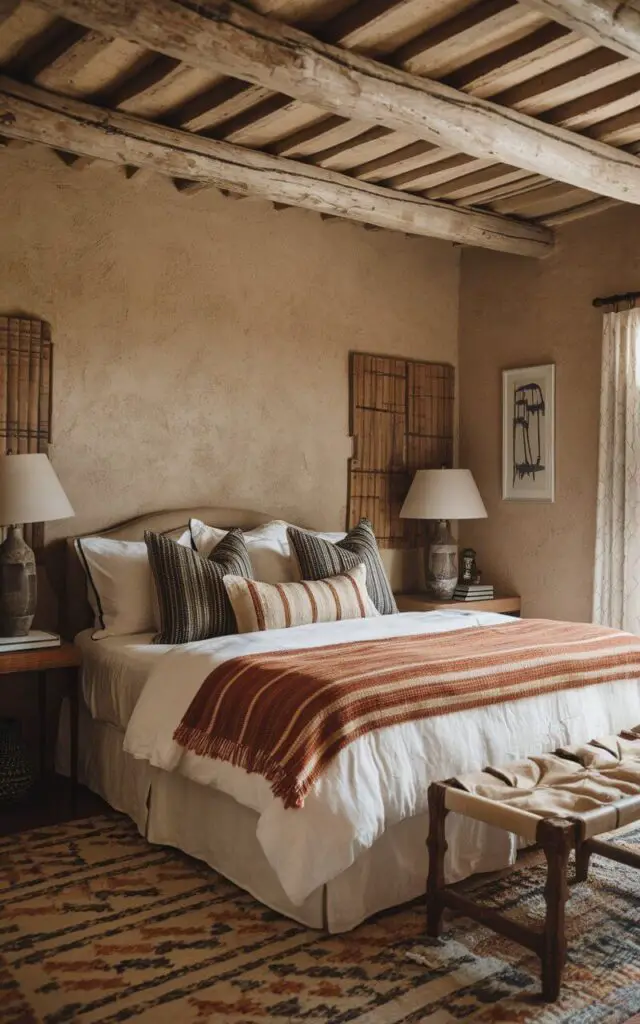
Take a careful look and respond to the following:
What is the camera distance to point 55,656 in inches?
131

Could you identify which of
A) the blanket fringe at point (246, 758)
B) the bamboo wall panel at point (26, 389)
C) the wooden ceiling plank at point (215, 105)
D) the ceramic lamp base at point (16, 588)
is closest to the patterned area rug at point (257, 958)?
the blanket fringe at point (246, 758)

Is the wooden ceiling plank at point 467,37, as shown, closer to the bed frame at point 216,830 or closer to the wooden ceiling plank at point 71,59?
the wooden ceiling plank at point 71,59

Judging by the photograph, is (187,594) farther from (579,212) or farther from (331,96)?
(579,212)

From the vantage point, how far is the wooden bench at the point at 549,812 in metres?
2.17

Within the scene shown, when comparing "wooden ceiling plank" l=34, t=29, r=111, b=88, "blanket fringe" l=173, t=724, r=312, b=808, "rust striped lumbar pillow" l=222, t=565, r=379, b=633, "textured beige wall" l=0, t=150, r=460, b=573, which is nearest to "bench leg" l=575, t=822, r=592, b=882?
"blanket fringe" l=173, t=724, r=312, b=808

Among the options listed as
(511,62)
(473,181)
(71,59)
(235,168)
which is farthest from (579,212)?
(71,59)

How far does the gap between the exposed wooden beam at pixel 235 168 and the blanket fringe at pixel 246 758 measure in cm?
226

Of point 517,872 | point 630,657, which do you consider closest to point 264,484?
point 630,657

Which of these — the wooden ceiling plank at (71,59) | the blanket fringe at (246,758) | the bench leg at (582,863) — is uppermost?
the wooden ceiling plank at (71,59)

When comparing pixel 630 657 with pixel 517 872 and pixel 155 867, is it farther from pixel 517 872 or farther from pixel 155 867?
pixel 155 867

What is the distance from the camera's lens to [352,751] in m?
2.50

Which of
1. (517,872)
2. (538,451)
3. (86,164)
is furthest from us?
(538,451)

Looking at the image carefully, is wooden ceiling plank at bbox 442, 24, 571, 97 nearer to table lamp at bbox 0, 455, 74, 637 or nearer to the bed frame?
table lamp at bbox 0, 455, 74, 637

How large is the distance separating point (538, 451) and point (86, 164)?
279cm
